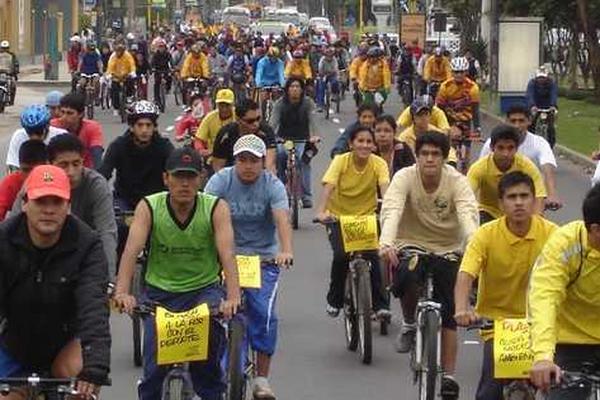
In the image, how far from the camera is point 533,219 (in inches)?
362

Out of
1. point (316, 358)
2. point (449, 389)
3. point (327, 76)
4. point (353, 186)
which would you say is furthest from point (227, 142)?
point (327, 76)

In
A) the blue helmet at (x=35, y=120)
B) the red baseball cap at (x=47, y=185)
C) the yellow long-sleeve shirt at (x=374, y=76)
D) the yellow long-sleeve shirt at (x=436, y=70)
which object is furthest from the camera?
the yellow long-sleeve shirt at (x=436, y=70)

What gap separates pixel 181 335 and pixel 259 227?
233cm

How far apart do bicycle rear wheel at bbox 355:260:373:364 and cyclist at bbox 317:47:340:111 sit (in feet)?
93.8

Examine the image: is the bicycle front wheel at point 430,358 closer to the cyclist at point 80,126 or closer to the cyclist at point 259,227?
the cyclist at point 259,227

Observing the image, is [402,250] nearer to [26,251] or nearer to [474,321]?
[474,321]

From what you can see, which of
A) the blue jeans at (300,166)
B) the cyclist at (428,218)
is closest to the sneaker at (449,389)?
the cyclist at (428,218)

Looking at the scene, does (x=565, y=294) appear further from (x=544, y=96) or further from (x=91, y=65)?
(x=91, y=65)

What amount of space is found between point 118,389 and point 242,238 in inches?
53.8

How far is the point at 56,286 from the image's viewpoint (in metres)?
7.39

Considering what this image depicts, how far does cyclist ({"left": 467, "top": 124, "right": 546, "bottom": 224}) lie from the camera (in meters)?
12.2

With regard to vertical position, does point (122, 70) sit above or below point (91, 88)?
above

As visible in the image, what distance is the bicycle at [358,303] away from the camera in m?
12.5

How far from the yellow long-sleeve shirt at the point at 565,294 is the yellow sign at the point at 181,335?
6.73ft
